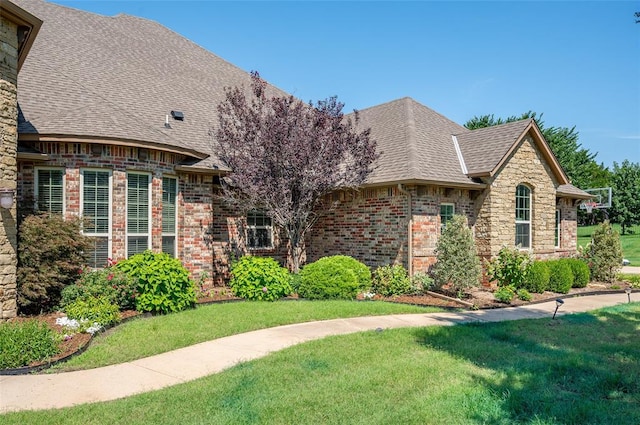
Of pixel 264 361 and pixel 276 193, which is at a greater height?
pixel 276 193

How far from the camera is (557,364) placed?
632cm

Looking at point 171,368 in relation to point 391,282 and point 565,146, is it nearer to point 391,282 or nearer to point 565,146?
point 391,282

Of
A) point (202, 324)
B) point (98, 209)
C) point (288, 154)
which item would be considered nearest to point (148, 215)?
point (98, 209)

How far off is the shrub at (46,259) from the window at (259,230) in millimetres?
6047

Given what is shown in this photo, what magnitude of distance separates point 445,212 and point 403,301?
388 cm

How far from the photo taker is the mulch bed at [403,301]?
676cm

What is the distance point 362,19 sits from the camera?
1251cm

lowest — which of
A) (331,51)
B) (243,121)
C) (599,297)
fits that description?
(599,297)

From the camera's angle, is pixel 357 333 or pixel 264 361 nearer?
pixel 264 361

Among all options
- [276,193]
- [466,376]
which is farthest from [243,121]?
[466,376]

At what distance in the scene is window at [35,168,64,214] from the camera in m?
10.2

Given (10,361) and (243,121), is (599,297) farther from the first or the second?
(10,361)

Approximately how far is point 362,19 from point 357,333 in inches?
338

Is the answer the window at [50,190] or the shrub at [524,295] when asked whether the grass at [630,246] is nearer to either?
the shrub at [524,295]
